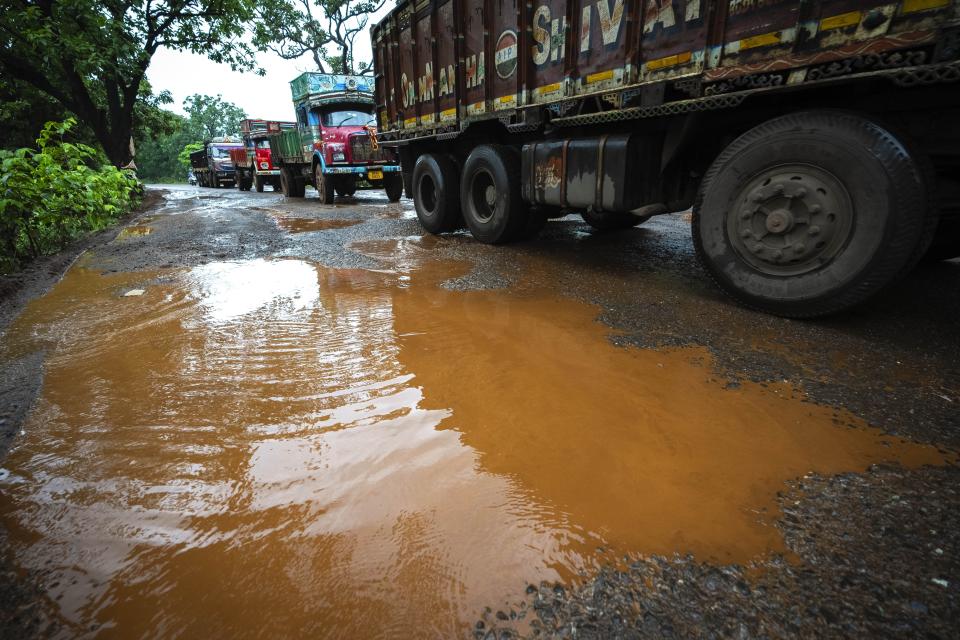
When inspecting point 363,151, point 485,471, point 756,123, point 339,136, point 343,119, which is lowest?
point 485,471

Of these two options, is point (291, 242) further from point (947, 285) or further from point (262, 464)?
point (947, 285)

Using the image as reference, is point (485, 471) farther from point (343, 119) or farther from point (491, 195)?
point (343, 119)

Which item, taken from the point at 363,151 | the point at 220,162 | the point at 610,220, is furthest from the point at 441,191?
the point at 220,162

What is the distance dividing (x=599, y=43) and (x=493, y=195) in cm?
239

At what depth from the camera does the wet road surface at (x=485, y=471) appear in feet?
4.07

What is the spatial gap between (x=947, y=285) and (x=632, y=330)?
304 cm

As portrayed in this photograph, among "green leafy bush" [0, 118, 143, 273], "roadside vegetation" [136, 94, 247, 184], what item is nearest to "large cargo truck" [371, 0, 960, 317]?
"green leafy bush" [0, 118, 143, 273]

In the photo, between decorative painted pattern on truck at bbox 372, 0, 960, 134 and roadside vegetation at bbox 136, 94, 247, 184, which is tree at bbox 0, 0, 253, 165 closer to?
decorative painted pattern on truck at bbox 372, 0, 960, 134

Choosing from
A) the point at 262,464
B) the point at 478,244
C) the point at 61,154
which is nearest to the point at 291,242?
the point at 478,244

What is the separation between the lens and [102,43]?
11.8 m

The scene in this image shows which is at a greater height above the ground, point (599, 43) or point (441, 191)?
point (599, 43)

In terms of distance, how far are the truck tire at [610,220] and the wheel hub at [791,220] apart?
292 cm

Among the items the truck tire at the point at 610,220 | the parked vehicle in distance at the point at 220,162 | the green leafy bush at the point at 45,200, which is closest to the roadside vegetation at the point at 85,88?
the green leafy bush at the point at 45,200

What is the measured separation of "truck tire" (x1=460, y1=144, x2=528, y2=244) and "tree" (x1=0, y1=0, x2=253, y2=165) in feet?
38.3
